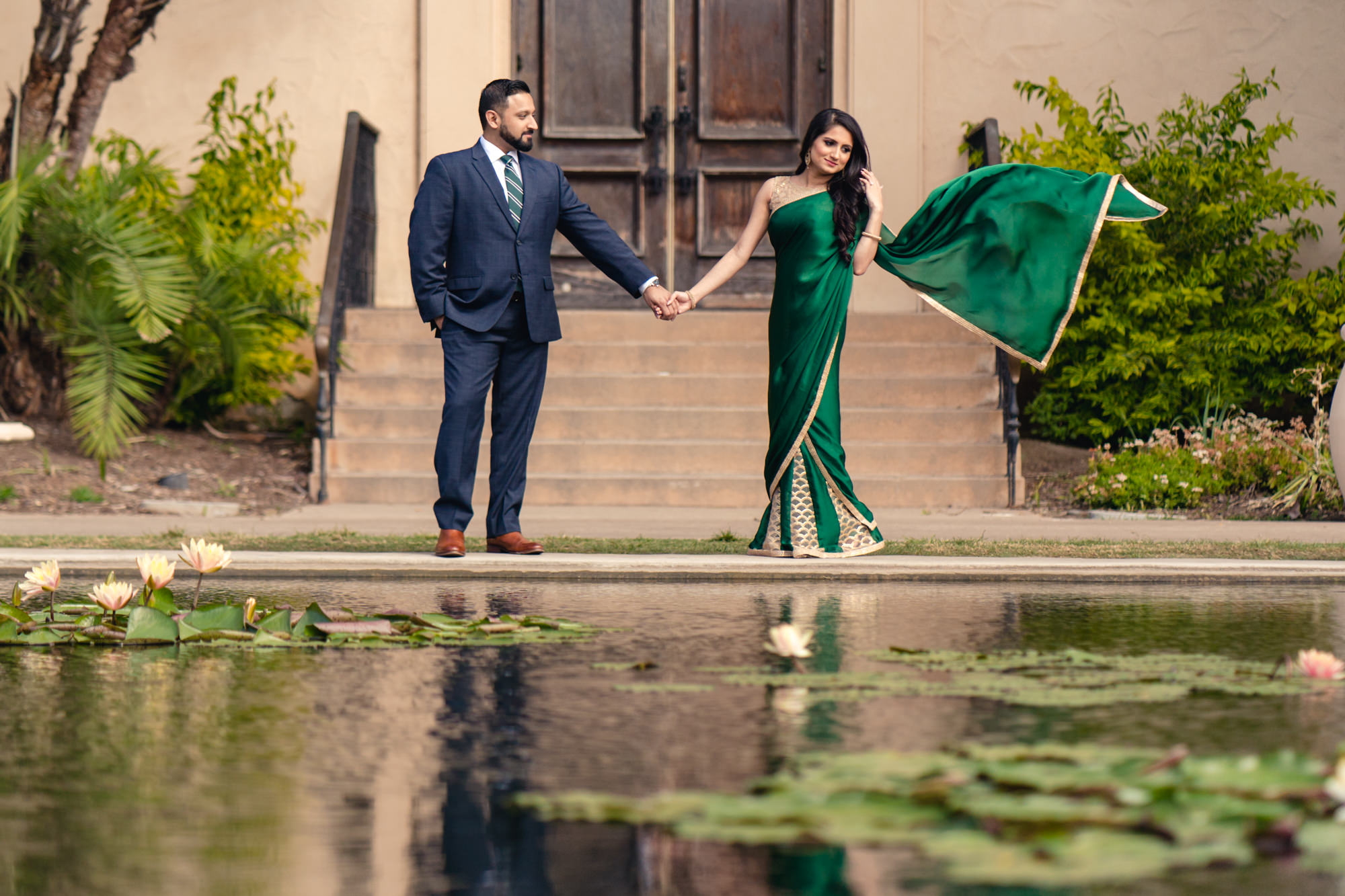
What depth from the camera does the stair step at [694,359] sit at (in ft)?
41.8

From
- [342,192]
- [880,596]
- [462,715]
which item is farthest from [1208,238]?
[462,715]

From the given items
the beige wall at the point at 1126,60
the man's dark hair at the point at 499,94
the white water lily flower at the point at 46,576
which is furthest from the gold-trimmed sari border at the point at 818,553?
the beige wall at the point at 1126,60

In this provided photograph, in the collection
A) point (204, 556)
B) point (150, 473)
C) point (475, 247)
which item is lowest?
point (204, 556)

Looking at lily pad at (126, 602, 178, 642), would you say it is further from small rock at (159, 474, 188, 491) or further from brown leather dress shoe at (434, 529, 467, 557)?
small rock at (159, 474, 188, 491)

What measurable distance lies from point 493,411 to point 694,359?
4401 mm

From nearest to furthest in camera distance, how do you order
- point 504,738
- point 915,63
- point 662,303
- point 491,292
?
point 504,738
point 491,292
point 662,303
point 915,63

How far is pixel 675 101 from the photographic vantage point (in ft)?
48.0

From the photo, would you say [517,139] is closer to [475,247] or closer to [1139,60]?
[475,247]

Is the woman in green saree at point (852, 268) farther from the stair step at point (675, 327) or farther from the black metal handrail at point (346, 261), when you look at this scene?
the stair step at point (675, 327)

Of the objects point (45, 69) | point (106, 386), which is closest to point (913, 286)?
point (106, 386)

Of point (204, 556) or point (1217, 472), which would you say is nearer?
point (204, 556)

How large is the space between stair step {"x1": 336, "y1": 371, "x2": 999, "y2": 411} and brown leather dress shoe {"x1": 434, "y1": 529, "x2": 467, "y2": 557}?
437 cm

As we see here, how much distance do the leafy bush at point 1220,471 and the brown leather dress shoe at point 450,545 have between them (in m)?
5.05

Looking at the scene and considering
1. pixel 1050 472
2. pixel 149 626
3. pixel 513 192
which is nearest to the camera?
pixel 149 626
